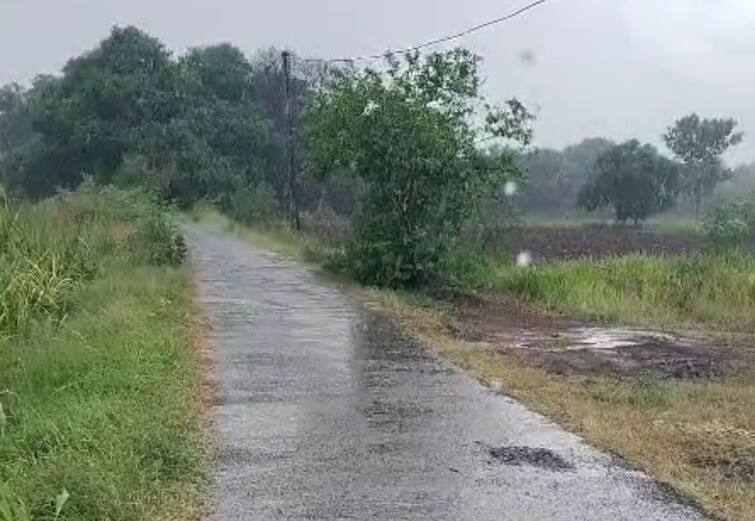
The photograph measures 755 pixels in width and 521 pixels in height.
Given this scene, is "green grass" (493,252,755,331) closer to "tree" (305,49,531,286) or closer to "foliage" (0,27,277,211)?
"tree" (305,49,531,286)

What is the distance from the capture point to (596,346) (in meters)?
12.5

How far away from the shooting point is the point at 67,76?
1686 inches

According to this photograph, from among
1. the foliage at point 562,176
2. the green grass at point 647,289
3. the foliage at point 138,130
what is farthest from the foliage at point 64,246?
the foliage at point 562,176

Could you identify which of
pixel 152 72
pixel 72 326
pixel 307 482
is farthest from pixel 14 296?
pixel 152 72

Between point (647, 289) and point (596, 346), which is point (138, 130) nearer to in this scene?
point (647, 289)

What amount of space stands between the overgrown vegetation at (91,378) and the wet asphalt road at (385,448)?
1.15ft

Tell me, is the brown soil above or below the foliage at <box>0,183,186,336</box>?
below

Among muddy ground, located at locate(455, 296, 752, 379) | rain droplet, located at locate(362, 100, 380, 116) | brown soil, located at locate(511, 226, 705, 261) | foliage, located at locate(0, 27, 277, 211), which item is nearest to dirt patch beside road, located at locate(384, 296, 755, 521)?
muddy ground, located at locate(455, 296, 752, 379)

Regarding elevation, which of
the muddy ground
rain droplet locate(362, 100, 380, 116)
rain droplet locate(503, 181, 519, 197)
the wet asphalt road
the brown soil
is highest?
rain droplet locate(362, 100, 380, 116)

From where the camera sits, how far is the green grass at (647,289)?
1655 cm

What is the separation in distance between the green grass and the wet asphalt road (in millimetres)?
6837

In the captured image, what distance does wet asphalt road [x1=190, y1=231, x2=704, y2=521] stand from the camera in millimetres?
5336

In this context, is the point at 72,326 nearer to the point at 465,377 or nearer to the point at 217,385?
the point at 217,385

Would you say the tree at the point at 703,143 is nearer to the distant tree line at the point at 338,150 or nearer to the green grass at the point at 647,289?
the distant tree line at the point at 338,150
